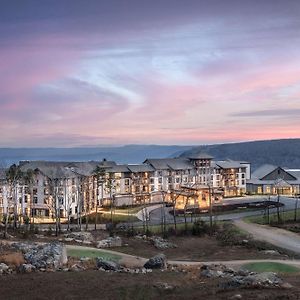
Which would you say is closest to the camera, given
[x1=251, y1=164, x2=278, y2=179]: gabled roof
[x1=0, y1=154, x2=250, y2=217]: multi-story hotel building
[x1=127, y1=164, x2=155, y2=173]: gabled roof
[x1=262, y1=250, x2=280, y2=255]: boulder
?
[x1=262, y1=250, x2=280, y2=255]: boulder

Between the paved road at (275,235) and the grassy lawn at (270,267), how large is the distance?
36.9ft

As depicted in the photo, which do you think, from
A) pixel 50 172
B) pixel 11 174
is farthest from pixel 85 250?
pixel 50 172

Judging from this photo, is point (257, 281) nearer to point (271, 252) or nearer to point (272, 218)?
point (271, 252)

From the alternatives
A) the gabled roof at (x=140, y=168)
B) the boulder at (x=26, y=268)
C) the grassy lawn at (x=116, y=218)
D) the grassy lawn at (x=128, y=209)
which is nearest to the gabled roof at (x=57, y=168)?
the grassy lawn at (x=128, y=209)

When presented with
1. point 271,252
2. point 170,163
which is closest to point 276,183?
point 170,163

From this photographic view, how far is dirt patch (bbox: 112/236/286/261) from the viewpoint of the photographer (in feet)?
137

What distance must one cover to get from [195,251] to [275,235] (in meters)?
16.2

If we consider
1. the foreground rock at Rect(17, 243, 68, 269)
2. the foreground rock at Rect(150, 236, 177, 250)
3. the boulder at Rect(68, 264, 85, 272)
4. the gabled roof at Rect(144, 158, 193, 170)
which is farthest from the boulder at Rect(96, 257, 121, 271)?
the gabled roof at Rect(144, 158, 193, 170)

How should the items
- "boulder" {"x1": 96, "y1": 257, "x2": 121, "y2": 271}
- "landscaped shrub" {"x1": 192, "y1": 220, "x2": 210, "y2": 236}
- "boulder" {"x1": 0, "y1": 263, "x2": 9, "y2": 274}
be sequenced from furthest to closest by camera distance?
"landscaped shrub" {"x1": 192, "y1": 220, "x2": 210, "y2": 236}, "boulder" {"x1": 96, "y1": 257, "x2": 121, "y2": 271}, "boulder" {"x1": 0, "y1": 263, "x2": 9, "y2": 274}

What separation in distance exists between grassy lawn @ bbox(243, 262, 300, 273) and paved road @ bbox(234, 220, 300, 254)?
36.9ft

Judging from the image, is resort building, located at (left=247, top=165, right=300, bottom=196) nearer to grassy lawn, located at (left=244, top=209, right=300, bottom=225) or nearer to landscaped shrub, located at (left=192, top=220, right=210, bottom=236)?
grassy lawn, located at (left=244, top=209, right=300, bottom=225)

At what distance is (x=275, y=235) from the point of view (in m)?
57.4

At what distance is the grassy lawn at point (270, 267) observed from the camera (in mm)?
34906

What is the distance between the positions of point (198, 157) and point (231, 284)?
97.2 meters
